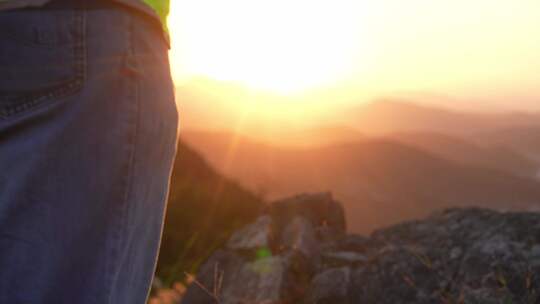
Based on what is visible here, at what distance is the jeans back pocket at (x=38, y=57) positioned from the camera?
1.04 meters

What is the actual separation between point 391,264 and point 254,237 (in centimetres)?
163

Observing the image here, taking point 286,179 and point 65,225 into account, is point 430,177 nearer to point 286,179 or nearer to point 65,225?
point 286,179

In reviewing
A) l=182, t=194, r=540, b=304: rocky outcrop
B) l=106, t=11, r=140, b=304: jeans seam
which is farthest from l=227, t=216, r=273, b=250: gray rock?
l=106, t=11, r=140, b=304: jeans seam

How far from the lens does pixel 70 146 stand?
1.07m

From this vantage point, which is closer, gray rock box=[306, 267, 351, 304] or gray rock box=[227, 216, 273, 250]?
gray rock box=[306, 267, 351, 304]

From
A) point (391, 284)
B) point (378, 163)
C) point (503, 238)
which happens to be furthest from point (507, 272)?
point (378, 163)

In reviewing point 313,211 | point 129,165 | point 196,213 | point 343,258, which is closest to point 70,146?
point 129,165

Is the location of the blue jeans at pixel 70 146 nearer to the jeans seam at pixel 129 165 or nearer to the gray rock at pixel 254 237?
the jeans seam at pixel 129 165

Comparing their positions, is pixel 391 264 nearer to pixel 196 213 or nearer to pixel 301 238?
pixel 301 238

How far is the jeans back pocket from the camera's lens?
104 centimetres

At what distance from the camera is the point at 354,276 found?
3.76 metres

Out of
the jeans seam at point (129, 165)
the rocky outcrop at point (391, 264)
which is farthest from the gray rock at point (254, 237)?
the jeans seam at point (129, 165)

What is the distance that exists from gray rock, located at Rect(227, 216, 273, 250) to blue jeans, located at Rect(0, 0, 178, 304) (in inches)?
149

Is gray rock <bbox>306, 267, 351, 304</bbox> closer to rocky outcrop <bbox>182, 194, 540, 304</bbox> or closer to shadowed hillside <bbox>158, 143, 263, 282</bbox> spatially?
rocky outcrop <bbox>182, 194, 540, 304</bbox>
